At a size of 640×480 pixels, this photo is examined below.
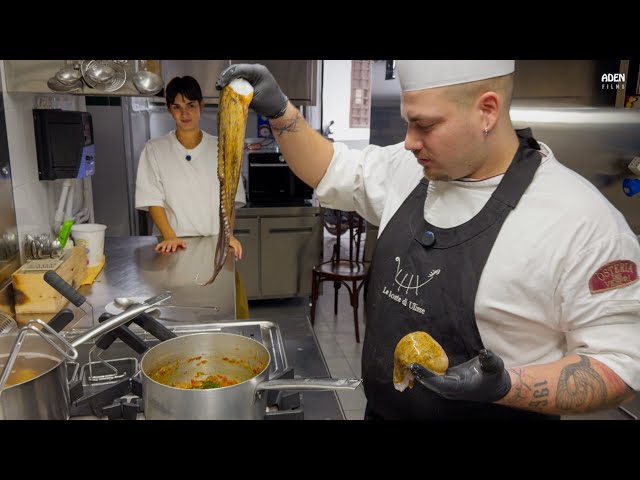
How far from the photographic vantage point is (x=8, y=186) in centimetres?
219

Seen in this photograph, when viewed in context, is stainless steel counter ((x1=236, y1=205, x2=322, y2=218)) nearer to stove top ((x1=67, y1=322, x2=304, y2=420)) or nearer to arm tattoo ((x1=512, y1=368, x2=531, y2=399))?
stove top ((x1=67, y1=322, x2=304, y2=420))

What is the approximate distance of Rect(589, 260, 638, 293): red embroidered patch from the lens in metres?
1.11

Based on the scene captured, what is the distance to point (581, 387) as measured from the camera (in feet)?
3.61

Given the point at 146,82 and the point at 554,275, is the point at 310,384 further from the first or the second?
the point at 146,82

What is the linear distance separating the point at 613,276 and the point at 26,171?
96.5 inches

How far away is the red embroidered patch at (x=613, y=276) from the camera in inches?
43.8

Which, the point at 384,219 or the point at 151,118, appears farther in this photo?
the point at 151,118

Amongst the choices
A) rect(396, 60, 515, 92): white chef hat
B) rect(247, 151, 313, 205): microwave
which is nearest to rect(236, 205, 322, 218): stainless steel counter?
rect(247, 151, 313, 205): microwave

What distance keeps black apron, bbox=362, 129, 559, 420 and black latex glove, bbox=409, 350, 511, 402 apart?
0.74 feet

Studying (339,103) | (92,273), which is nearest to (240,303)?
(92,273)

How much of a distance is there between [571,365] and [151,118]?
531 cm

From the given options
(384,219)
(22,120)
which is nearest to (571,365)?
(384,219)

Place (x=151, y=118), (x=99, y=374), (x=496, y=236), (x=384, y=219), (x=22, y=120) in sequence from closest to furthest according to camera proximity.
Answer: (x=496, y=236) → (x=99, y=374) → (x=384, y=219) → (x=22, y=120) → (x=151, y=118)

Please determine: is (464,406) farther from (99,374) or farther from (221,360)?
(99,374)
